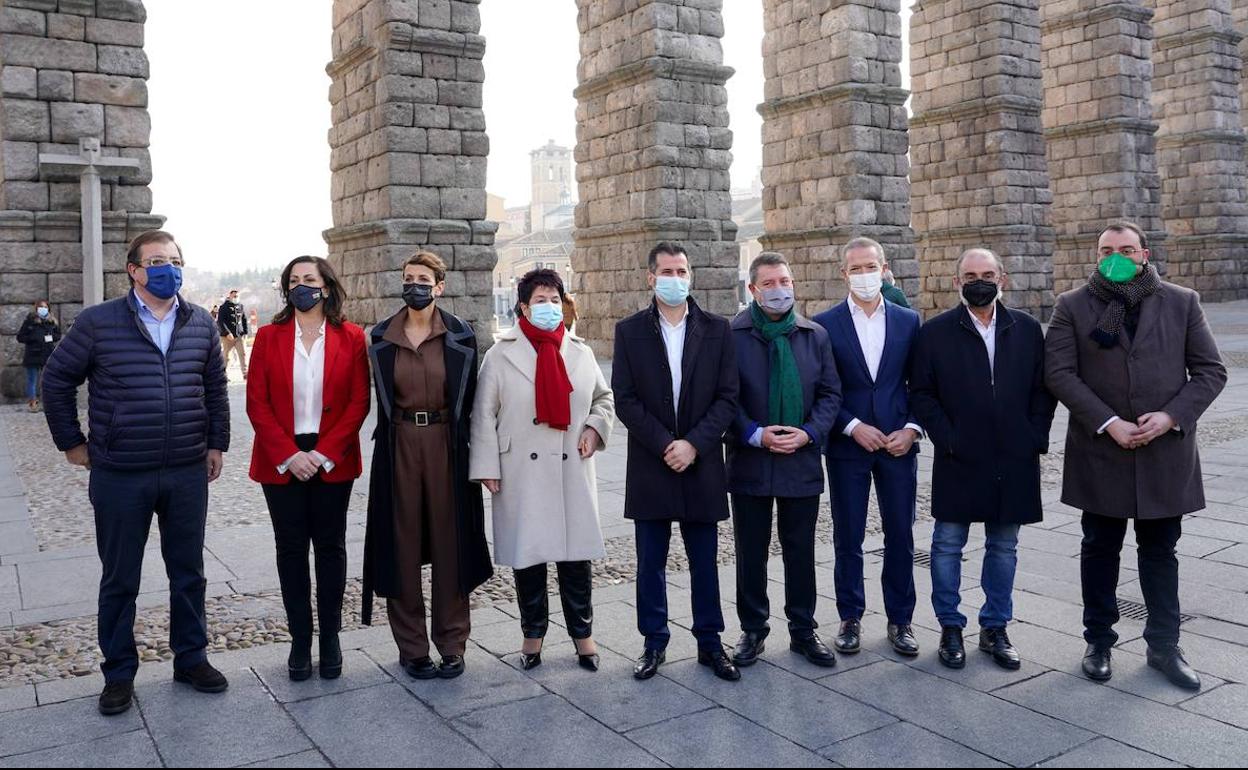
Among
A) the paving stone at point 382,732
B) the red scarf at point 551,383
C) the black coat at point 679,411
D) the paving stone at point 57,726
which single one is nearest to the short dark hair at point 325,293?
the red scarf at point 551,383

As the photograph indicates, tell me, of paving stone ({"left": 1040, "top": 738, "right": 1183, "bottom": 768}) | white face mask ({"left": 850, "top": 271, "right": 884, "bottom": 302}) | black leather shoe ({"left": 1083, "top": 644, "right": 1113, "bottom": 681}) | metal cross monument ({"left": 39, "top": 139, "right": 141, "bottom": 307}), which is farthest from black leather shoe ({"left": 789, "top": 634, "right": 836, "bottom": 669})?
metal cross monument ({"left": 39, "top": 139, "right": 141, "bottom": 307})

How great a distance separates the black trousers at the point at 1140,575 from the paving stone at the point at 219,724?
2917 millimetres

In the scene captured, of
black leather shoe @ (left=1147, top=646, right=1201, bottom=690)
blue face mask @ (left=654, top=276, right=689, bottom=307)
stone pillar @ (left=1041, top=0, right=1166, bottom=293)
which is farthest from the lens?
stone pillar @ (left=1041, top=0, right=1166, bottom=293)

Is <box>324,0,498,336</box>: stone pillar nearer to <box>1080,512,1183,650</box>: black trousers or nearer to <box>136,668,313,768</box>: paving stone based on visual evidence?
<box>136,668,313,768</box>: paving stone

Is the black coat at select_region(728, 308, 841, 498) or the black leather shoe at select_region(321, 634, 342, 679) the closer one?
the black leather shoe at select_region(321, 634, 342, 679)

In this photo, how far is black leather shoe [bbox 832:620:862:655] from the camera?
4332 mm

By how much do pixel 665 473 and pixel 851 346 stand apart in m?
→ 0.99

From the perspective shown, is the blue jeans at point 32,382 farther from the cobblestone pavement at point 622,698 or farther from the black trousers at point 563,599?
the black trousers at point 563,599

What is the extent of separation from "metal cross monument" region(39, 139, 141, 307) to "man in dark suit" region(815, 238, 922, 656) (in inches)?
400

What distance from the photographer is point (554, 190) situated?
134875 mm

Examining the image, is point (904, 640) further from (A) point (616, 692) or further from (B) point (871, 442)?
(A) point (616, 692)

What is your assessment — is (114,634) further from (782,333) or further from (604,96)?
(604,96)

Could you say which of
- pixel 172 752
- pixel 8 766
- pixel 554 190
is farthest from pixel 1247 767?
pixel 554 190

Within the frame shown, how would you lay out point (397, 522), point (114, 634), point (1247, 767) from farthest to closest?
point (397, 522)
point (114, 634)
point (1247, 767)
